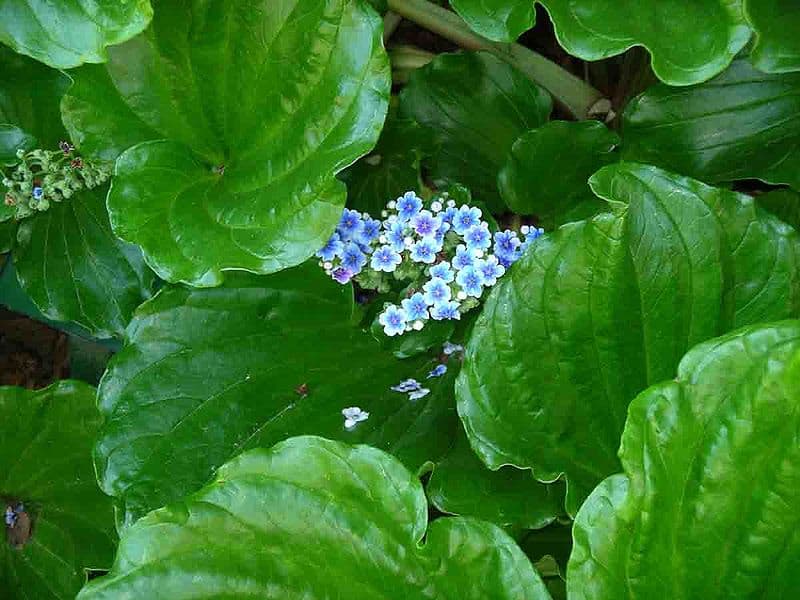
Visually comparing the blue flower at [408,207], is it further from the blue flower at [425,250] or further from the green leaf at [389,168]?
the green leaf at [389,168]

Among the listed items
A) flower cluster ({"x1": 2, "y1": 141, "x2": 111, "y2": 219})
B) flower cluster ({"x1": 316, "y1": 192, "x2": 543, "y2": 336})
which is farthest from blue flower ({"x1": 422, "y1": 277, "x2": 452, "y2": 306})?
flower cluster ({"x1": 2, "y1": 141, "x2": 111, "y2": 219})

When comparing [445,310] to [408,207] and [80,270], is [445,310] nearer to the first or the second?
[408,207]

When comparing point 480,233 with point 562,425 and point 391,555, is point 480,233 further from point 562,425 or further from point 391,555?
point 391,555

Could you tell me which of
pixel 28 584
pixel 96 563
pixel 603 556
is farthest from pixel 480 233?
pixel 28 584

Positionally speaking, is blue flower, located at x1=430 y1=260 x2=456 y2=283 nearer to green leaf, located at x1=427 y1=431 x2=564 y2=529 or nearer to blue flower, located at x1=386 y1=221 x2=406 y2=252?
blue flower, located at x1=386 y1=221 x2=406 y2=252

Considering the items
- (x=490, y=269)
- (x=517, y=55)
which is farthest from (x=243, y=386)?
(x=517, y=55)

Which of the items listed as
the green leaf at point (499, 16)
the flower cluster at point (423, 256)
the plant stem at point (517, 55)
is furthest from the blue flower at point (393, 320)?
the plant stem at point (517, 55)
